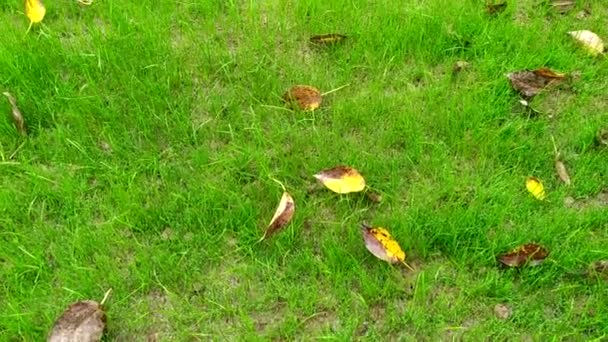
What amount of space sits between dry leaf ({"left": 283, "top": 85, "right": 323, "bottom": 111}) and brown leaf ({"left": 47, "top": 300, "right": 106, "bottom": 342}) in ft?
3.15

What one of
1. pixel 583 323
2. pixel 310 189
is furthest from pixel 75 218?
pixel 583 323

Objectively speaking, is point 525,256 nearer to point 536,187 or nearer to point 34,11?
point 536,187

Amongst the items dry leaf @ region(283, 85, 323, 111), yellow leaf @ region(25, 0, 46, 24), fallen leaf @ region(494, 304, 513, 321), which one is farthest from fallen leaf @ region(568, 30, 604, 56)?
yellow leaf @ region(25, 0, 46, 24)

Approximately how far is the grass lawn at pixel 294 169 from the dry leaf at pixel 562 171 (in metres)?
0.02

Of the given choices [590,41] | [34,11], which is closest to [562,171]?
[590,41]

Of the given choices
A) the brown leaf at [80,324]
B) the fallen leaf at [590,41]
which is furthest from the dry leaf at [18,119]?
the fallen leaf at [590,41]

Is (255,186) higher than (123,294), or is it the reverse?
(255,186)

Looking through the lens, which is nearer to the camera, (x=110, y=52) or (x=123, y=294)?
(x=123, y=294)

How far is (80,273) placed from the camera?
6.44ft

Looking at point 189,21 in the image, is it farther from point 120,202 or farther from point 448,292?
point 448,292

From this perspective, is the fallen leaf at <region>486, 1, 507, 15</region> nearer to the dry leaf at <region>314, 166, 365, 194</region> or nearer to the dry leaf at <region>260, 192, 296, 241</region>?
the dry leaf at <region>314, 166, 365, 194</region>

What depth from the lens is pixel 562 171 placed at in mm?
2207

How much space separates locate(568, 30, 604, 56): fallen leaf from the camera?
102 inches

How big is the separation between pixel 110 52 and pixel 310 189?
3.15ft
